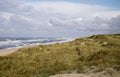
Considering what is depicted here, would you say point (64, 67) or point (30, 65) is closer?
point (64, 67)

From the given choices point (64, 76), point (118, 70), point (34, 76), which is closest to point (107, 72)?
point (118, 70)

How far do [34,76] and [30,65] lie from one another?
327cm

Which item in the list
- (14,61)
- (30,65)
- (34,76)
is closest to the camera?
(34,76)

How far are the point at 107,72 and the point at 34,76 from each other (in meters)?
4.77

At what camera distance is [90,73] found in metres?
16.7

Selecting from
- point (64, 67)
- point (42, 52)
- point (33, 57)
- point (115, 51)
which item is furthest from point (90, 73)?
point (42, 52)

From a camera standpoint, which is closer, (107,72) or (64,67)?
(107,72)

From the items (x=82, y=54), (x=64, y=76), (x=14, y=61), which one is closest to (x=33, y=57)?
(x=14, y=61)

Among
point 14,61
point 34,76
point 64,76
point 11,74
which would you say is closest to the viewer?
point 64,76

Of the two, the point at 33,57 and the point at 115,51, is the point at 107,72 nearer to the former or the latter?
the point at 115,51

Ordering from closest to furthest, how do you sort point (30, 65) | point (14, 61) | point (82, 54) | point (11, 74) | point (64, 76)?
point (64, 76), point (11, 74), point (30, 65), point (14, 61), point (82, 54)

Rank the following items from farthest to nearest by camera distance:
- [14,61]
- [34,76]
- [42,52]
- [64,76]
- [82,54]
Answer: [42,52], [82,54], [14,61], [34,76], [64,76]

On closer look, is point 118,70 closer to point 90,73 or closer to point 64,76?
point 90,73

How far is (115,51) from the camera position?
2262 centimetres
